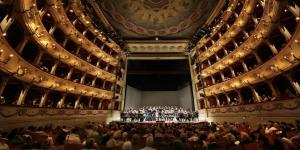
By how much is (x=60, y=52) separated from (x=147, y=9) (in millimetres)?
14508

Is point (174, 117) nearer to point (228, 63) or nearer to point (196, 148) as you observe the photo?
point (228, 63)

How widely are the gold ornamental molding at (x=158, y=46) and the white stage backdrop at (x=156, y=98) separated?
772 centimetres

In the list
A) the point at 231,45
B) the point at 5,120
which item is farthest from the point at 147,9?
the point at 5,120

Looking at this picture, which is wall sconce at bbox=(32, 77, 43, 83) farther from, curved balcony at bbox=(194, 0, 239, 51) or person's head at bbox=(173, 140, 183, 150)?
curved balcony at bbox=(194, 0, 239, 51)

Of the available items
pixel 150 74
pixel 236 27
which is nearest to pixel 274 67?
pixel 236 27

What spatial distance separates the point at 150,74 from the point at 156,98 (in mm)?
6034

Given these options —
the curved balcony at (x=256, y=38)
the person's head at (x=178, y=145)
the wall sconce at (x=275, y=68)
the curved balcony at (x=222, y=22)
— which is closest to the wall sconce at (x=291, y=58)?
the wall sconce at (x=275, y=68)

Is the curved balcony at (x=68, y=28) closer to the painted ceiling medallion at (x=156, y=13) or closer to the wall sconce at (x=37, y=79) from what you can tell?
the wall sconce at (x=37, y=79)

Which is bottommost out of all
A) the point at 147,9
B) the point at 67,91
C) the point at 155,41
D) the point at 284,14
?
the point at 67,91

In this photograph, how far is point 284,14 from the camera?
12688 millimetres

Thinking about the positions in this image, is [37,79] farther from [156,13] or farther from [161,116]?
[161,116]

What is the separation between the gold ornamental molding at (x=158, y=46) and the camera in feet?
100

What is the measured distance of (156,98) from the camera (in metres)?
34.6

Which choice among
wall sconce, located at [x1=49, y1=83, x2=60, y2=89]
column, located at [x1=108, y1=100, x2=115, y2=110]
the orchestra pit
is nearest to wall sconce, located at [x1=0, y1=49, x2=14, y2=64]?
the orchestra pit
